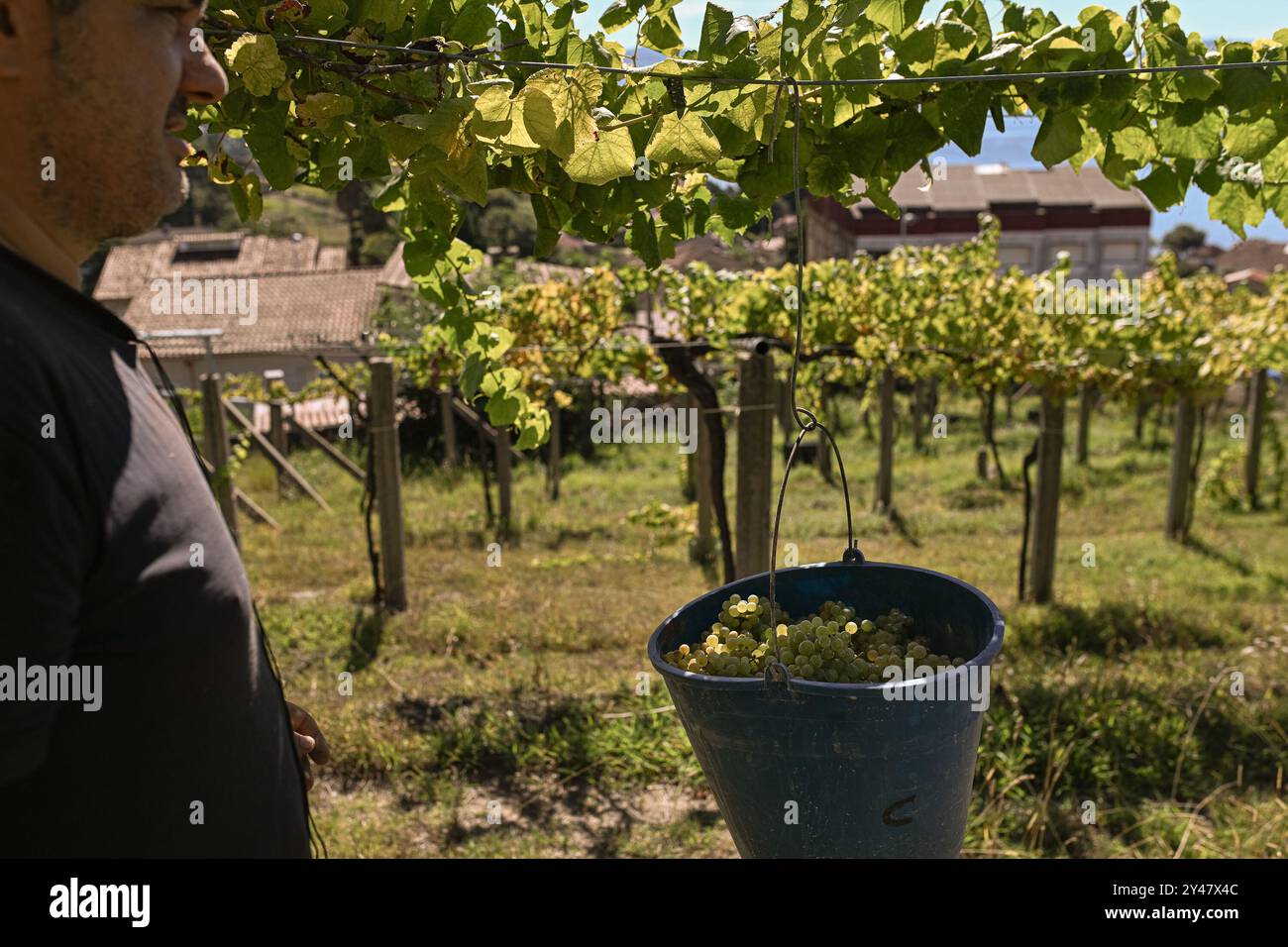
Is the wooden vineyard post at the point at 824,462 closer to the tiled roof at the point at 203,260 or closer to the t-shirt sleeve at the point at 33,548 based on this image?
the t-shirt sleeve at the point at 33,548

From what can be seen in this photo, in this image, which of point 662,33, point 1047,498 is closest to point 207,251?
point 1047,498

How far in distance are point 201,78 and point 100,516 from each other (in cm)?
55

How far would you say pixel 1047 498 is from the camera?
6.84 m

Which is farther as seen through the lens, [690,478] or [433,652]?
[690,478]

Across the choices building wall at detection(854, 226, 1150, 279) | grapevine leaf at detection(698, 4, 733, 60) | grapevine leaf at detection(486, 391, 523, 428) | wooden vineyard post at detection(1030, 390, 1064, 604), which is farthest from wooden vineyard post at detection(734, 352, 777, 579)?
building wall at detection(854, 226, 1150, 279)

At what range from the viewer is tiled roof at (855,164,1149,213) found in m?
36.8

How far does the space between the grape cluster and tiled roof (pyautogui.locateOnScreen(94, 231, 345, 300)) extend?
98.9 feet

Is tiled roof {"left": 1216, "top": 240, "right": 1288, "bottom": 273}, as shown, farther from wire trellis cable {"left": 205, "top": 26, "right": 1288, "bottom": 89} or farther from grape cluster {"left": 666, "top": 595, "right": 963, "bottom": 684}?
grape cluster {"left": 666, "top": 595, "right": 963, "bottom": 684}

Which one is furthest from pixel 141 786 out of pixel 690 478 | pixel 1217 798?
pixel 690 478

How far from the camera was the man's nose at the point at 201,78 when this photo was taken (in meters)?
1.25

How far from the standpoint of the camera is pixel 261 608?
6898 millimetres

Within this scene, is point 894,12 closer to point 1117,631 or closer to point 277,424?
point 1117,631
